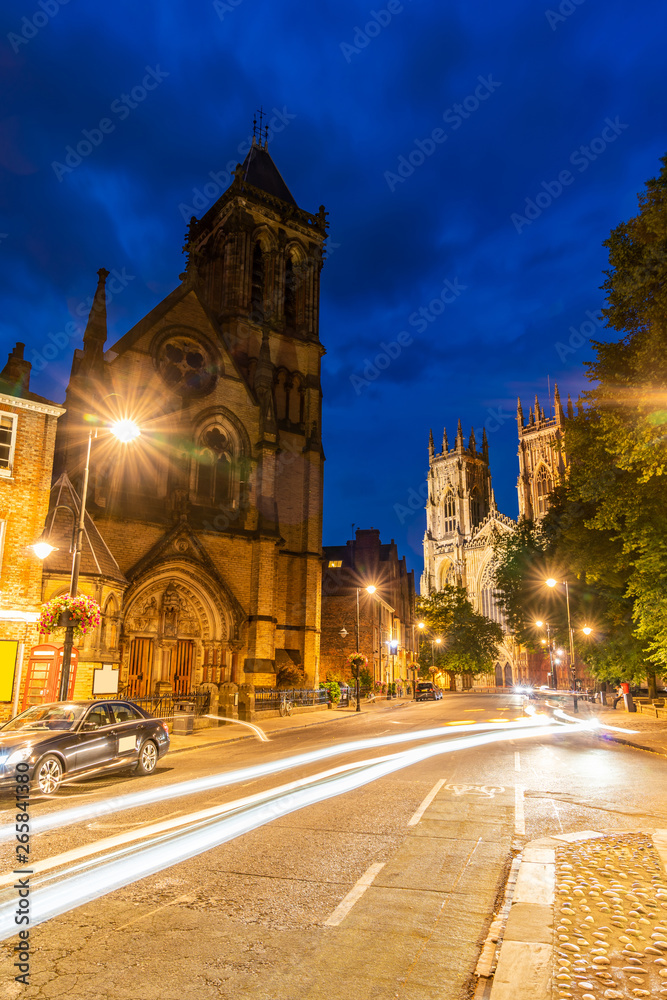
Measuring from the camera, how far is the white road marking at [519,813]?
24.4ft

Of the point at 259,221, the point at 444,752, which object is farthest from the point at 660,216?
the point at 259,221

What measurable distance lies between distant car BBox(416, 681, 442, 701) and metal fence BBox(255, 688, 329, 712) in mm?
18279

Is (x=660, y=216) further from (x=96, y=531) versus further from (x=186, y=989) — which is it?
(x=96, y=531)

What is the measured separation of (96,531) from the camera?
2506 cm

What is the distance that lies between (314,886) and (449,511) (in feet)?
394

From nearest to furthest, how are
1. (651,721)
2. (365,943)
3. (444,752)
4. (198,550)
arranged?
(365,943) < (444,752) < (651,721) < (198,550)

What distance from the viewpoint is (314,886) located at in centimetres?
545

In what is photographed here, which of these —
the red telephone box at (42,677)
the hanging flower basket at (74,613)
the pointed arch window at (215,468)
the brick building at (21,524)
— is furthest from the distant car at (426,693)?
the hanging flower basket at (74,613)

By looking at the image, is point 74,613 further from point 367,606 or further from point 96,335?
point 367,606

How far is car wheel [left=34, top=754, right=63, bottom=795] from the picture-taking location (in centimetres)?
994

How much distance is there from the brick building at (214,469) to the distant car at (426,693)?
18752 mm

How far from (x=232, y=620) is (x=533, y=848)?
2427 centimetres

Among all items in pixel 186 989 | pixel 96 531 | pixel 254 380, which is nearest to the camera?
pixel 186 989

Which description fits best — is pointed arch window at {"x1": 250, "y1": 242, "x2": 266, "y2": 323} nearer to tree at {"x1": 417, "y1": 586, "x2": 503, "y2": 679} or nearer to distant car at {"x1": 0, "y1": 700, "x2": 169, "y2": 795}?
distant car at {"x1": 0, "y1": 700, "x2": 169, "y2": 795}
